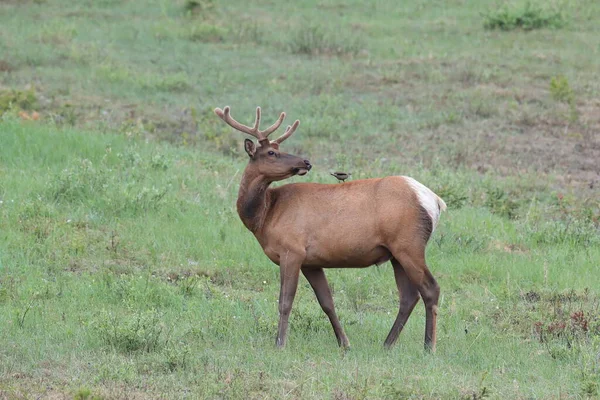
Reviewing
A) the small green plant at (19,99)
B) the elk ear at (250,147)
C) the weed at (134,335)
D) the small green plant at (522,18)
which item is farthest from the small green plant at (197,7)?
the weed at (134,335)

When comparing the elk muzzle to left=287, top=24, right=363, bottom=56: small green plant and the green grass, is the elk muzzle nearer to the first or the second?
the green grass

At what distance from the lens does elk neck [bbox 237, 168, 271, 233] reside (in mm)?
8453

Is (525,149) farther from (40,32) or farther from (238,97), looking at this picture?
(40,32)

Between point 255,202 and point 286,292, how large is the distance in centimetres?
78

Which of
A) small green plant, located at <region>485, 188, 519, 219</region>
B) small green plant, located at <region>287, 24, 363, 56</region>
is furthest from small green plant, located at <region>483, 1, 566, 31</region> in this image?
small green plant, located at <region>485, 188, 519, 219</region>

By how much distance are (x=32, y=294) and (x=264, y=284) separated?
2293 millimetres

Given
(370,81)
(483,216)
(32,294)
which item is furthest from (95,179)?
(370,81)

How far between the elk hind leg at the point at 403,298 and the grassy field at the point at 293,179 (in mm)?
213

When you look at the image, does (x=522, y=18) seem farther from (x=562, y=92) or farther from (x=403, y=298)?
(x=403, y=298)

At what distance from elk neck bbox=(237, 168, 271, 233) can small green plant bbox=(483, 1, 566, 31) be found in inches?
594

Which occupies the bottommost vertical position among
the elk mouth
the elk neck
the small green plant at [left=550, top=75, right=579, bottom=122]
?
the small green plant at [left=550, top=75, right=579, bottom=122]

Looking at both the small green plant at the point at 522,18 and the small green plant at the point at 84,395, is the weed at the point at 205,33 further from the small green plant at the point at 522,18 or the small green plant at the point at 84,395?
the small green plant at the point at 84,395

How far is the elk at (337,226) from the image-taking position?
26.4 ft

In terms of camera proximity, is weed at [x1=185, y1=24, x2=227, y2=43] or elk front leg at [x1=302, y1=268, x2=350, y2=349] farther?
weed at [x1=185, y1=24, x2=227, y2=43]
